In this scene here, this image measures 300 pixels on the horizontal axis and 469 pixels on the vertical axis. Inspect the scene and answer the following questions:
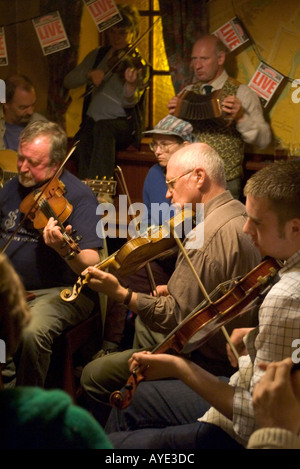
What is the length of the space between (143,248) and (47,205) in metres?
0.75

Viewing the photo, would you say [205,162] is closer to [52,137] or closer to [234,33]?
[52,137]

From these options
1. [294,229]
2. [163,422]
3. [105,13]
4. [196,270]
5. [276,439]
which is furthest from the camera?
[105,13]

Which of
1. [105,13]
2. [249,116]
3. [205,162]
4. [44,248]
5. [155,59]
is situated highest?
[105,13]

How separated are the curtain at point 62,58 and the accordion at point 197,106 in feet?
4.85

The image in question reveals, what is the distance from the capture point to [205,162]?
2680 millimetres

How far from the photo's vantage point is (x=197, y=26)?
5172 millimetres

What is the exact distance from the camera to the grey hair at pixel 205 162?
8.76ft

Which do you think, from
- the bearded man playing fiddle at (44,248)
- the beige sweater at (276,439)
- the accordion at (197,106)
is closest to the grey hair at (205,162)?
the bearded man playing fiddle at (44,248)

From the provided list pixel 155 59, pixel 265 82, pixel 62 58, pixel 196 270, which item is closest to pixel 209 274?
pixel 196 270

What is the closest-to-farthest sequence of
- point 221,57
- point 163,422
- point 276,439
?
point 276,439 → point 163,422 → point 221,57

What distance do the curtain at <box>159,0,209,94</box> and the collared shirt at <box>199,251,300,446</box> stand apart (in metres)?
3.72

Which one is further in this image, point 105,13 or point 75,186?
point 105,13
